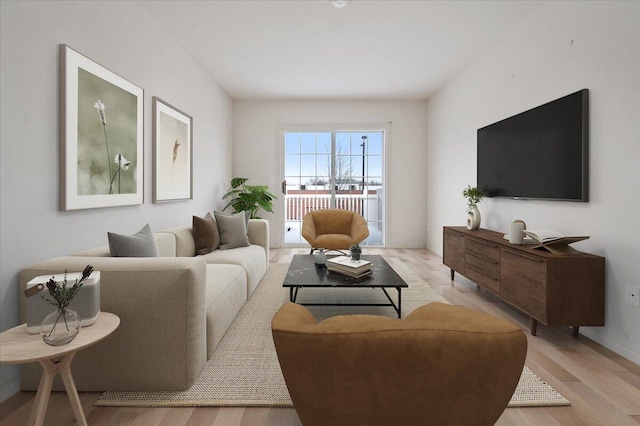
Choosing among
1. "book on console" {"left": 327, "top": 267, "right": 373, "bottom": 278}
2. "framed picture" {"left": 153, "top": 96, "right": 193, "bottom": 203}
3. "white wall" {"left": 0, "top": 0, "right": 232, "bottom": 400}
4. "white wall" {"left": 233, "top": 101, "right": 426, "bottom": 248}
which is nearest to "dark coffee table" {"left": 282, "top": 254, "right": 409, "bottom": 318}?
"book on console" {"left": 327, "top": 267, "right": 373, "bottom": 278}

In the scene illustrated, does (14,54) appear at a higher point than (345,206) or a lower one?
higher

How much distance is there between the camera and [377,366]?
0.92 meters

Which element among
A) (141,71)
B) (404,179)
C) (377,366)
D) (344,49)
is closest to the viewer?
(377,366)

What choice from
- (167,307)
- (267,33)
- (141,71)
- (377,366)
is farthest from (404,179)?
(377,366)

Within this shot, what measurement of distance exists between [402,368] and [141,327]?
1388mm

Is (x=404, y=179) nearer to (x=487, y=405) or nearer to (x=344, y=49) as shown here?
(x=344, y=49)

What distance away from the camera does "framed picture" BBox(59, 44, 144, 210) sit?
2.17m

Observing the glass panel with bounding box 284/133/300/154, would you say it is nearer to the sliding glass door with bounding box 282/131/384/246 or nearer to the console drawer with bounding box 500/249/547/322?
the sliding glass door with bounding box 282/131/384/246

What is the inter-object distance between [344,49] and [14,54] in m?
3.16

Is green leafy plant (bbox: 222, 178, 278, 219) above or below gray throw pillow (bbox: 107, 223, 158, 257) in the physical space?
above

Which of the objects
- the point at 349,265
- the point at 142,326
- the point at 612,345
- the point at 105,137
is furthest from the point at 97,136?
the point at 612,345

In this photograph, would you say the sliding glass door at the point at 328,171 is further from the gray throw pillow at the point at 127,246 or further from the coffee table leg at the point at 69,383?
the coffee table leg at the point at 69,383

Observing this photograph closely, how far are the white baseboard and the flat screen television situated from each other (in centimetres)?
98

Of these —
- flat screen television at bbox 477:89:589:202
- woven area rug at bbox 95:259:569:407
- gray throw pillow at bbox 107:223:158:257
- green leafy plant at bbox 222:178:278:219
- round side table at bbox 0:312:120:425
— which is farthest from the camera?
green leafy plant at bbox 222:178:278:219
